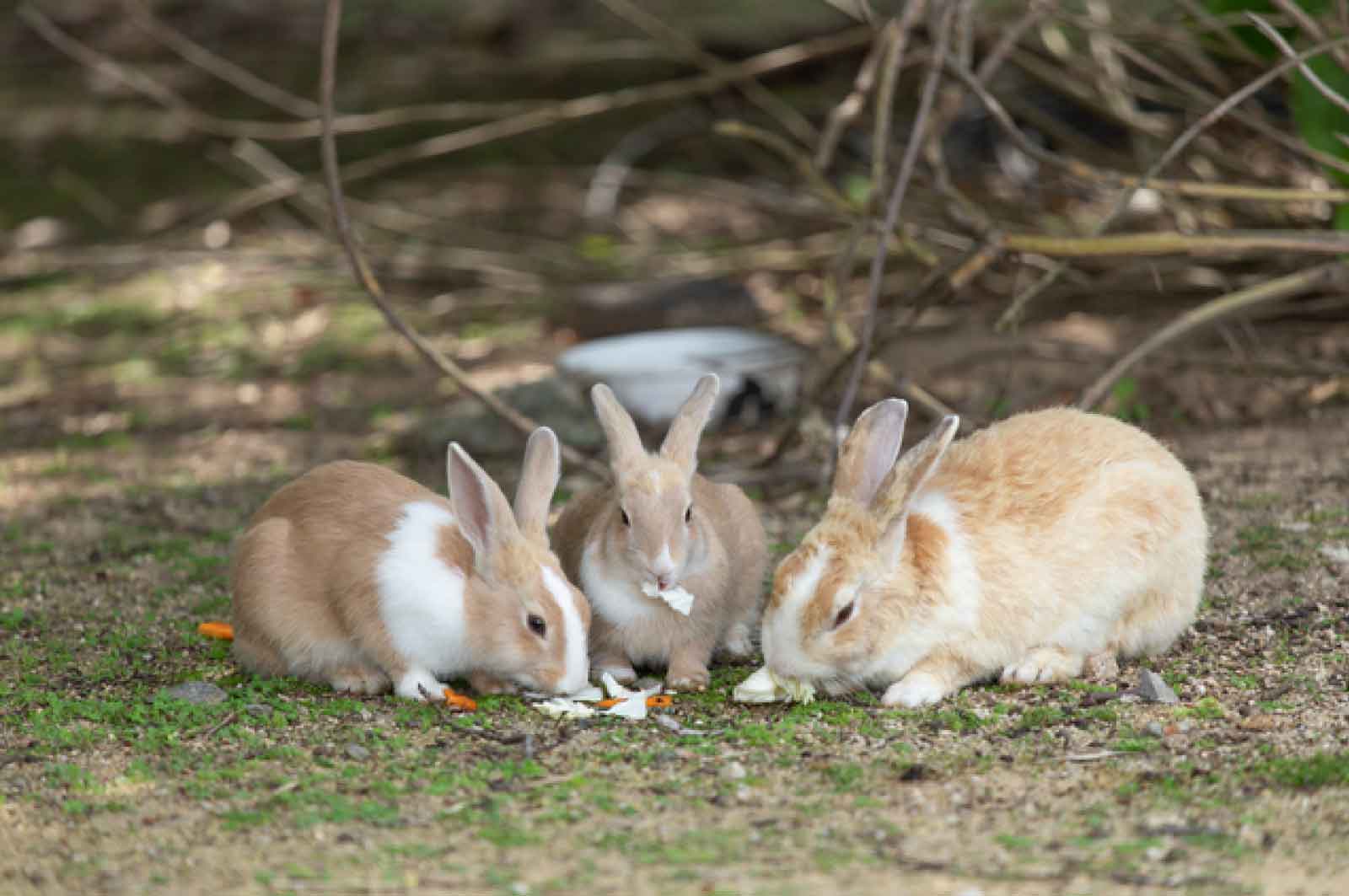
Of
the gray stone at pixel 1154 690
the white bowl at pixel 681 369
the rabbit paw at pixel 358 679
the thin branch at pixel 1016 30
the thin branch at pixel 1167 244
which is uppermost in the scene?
the thin branch at pixel 1016 30

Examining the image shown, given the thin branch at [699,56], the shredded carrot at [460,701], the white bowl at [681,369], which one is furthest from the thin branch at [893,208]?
the white bowl at [681,369]

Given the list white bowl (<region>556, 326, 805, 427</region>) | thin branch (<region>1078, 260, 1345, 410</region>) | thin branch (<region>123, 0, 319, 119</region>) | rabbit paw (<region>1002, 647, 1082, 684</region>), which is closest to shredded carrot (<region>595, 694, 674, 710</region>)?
rabbit paw (<region>1002, 647, 1082, 684</region>)

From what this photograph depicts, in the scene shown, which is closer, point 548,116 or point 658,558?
point 658,558

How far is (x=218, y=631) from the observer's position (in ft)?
15.8

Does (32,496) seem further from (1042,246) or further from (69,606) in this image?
(1042,246)

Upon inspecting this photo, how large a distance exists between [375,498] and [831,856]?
5.59ft

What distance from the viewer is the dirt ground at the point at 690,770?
10.3ft

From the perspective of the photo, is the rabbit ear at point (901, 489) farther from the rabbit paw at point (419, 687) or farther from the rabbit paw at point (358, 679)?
the rabbit paw at point (358, 679)

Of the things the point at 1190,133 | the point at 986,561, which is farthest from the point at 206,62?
the point at 986,561

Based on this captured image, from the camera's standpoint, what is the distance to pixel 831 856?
10.4ft

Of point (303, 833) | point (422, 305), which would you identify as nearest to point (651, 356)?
point (422, 305)

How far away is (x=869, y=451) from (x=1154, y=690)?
0.86m

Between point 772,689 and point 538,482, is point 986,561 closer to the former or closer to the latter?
point 772,689

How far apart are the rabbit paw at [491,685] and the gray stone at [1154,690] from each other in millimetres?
1485
